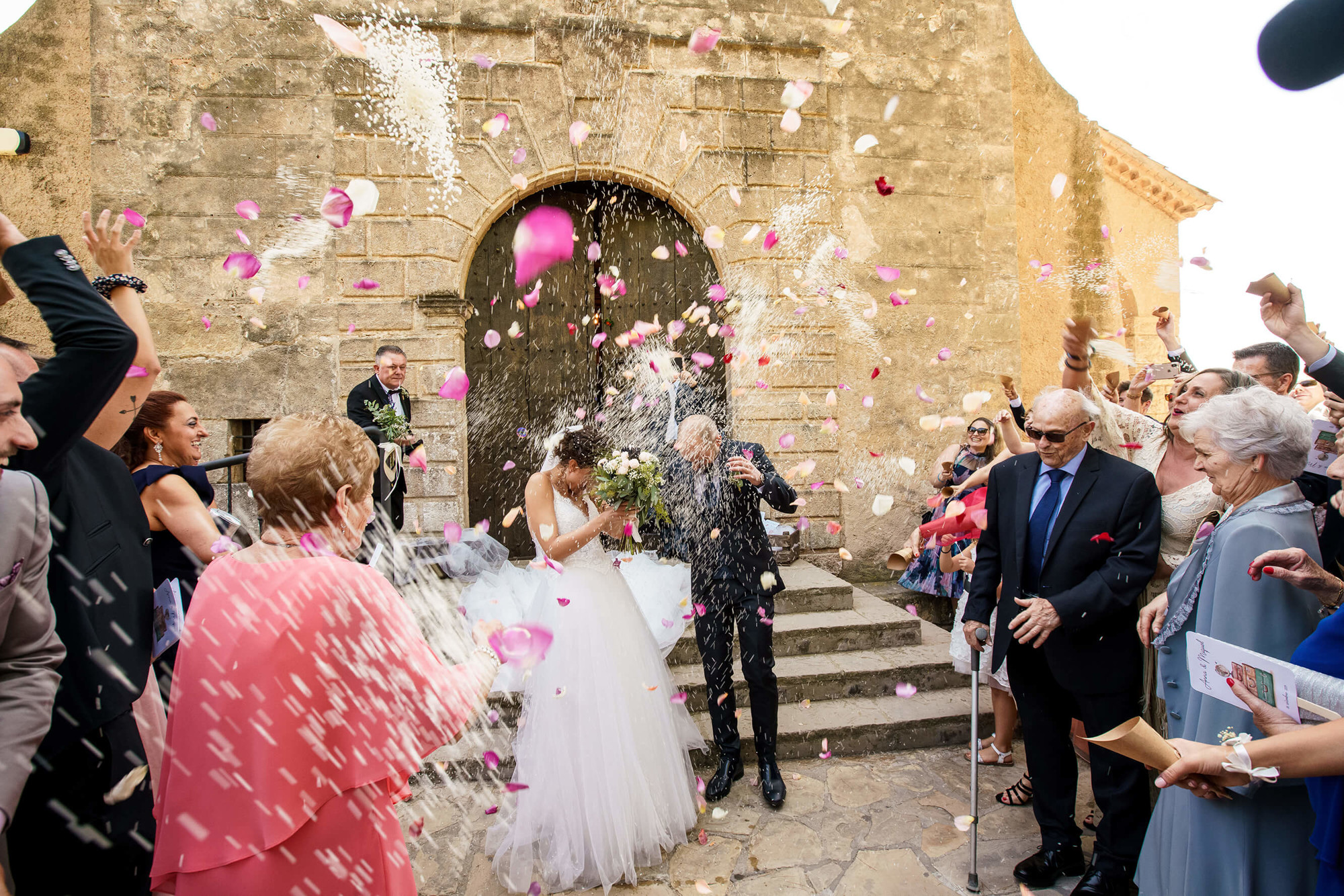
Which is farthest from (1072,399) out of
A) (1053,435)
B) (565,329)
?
(565,329)

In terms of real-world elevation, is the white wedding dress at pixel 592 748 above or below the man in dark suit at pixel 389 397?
below

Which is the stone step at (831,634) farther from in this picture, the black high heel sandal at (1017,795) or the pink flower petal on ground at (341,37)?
the pink flower petal on ground at (341,37)

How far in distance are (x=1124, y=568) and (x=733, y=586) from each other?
1.80 meters

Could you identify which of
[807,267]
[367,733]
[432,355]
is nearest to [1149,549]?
[367,733]

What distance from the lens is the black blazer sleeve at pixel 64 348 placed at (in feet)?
5.19

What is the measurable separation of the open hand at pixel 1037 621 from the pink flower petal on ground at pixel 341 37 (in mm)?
6876

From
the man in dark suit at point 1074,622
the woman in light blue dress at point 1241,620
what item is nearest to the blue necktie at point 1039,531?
the man in dark suit at point 1074,622

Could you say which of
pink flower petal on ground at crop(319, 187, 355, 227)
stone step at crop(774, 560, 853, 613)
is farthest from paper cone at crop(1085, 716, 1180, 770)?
pink flower petal on ground at crop(319, 187, 355, 227)

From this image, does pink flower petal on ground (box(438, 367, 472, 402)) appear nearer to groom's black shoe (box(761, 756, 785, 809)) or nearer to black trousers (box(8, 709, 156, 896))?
groom's black shoe (box(761, 756, 785, 809))

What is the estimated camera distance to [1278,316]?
98.7 inches

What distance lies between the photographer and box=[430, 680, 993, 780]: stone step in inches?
155

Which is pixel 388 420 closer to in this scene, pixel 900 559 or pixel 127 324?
pixel 127 324

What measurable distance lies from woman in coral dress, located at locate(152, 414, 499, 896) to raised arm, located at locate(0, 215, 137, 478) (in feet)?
1.61

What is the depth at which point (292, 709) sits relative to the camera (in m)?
1.41
